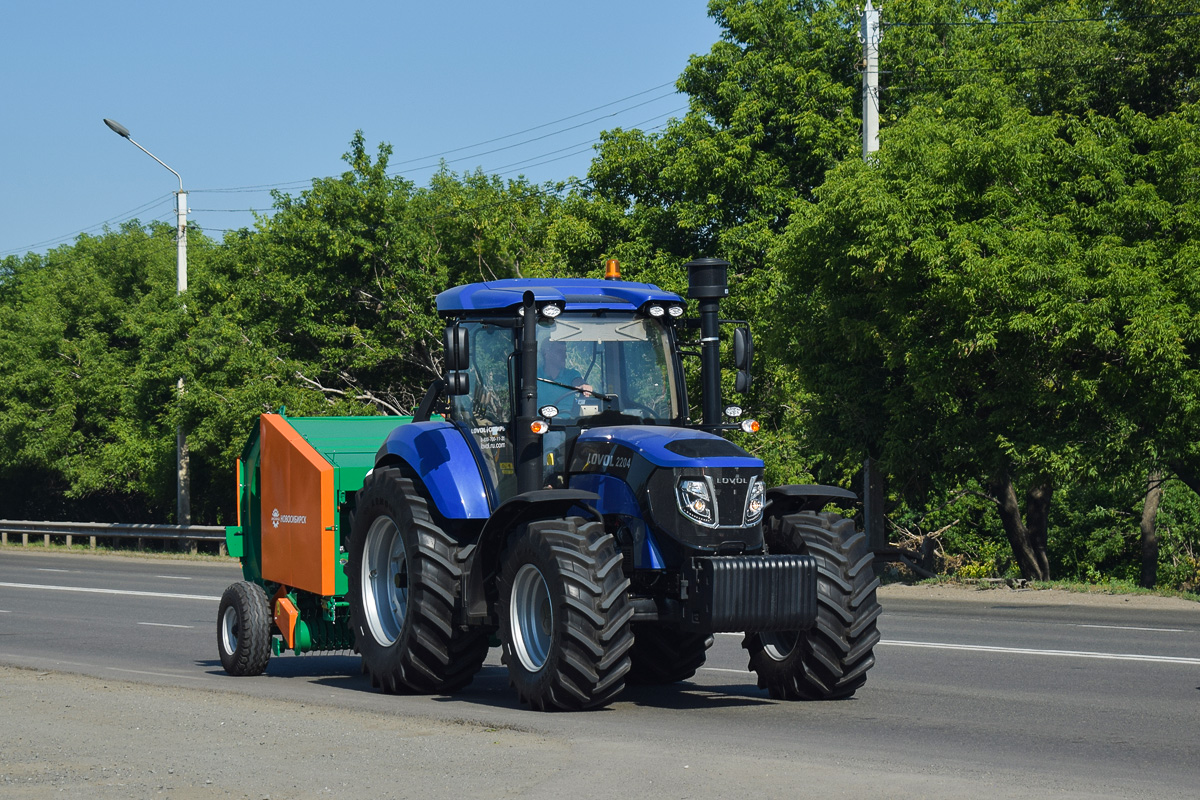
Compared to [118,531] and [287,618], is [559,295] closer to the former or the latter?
[287,618]

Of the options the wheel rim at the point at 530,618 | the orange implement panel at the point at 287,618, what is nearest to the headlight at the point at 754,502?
the wheel rim at the point at 530,618

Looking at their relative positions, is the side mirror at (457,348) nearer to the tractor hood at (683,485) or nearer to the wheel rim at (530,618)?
the tractor hood at (683,485)

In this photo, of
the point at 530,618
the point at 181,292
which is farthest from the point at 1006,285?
the point at 181,292

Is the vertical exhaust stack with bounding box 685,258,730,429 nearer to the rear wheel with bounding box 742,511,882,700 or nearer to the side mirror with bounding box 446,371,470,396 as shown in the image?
the rear wheel with bounding box 742,511,882,700

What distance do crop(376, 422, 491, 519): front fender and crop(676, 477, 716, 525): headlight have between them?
1.86 metres

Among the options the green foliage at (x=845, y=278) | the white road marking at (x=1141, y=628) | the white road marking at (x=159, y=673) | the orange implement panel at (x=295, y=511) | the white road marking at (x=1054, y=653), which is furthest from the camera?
the green foliage at (x=845, y=278)

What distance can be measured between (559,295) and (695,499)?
6.46ft

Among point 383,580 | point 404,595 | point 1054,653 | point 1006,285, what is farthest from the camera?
point 1006,285

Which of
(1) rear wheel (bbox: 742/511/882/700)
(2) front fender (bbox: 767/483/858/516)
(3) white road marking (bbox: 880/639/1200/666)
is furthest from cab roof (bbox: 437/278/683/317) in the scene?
(3) white road marking (bbox: 880/639/1200/666)

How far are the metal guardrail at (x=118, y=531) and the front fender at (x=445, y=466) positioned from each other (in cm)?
2766

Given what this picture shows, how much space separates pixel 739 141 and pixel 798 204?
5.88m

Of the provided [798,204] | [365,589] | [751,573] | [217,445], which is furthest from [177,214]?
[751,573]

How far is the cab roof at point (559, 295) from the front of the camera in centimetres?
1030

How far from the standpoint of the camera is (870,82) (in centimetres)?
2664
